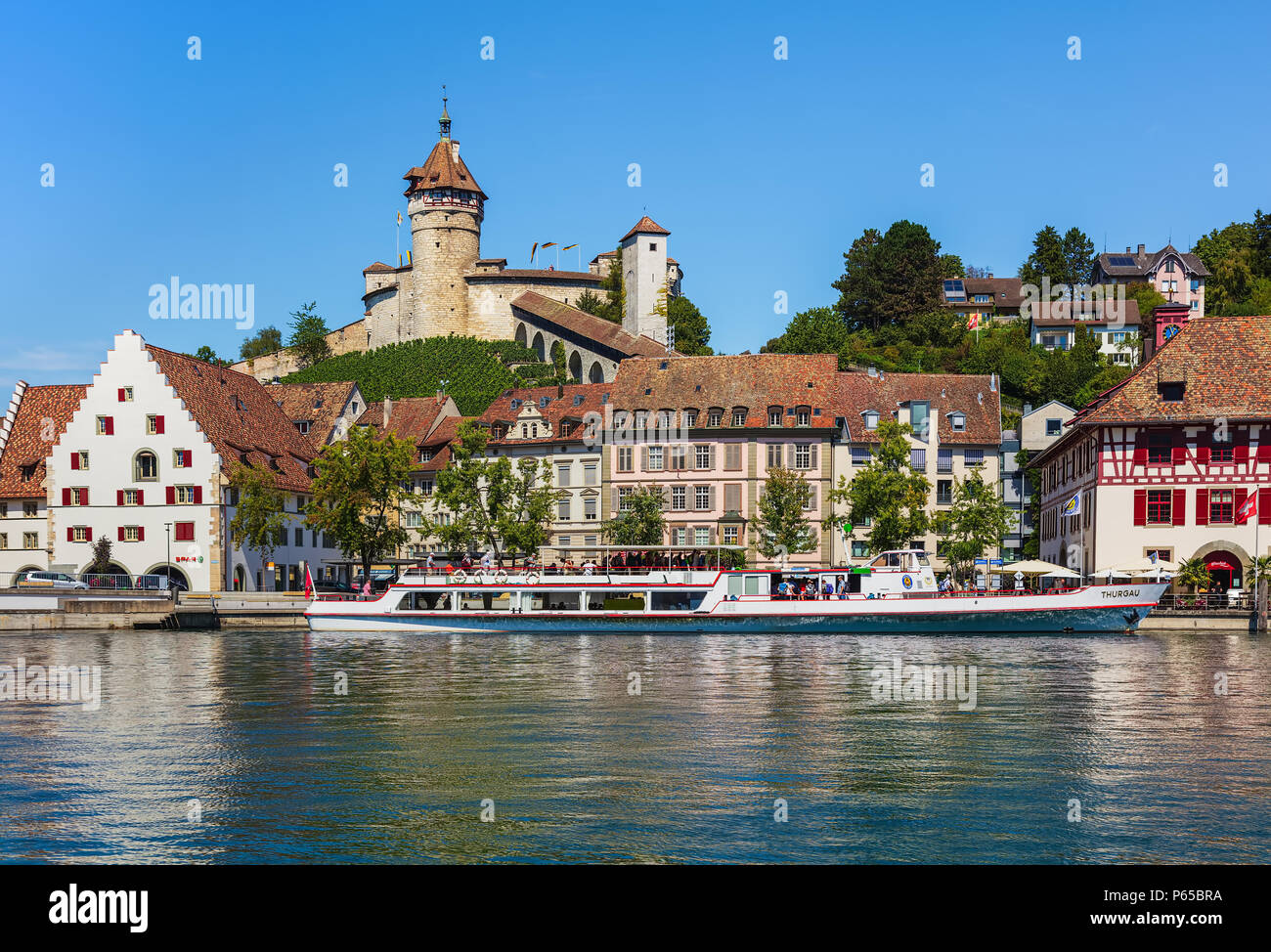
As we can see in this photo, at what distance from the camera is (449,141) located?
551ft

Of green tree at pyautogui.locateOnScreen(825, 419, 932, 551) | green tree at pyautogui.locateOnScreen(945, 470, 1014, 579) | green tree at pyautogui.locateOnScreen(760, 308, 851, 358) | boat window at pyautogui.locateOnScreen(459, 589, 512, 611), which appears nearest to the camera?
boat window at pyautogui.locateOnScreen(459, 589, 512, 611)

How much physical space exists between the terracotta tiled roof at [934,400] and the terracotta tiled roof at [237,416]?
1497 inches

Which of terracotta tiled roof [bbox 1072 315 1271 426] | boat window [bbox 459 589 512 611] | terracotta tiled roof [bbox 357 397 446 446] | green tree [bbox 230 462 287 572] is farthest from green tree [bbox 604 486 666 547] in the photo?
terracotta tiled roof [bbox 1072 315 1271 426]

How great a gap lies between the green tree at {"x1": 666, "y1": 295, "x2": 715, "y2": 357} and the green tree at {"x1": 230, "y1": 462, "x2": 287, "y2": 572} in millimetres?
66660

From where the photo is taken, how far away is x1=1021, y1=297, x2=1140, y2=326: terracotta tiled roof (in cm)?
13162

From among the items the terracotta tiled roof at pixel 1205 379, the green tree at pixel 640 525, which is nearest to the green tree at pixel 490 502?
the green tree at pixel 640 525

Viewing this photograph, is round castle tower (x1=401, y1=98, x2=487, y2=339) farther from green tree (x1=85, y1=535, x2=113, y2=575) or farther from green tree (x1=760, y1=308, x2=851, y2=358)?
green tree (x1=85, y1=535, x2=113, y2=575)

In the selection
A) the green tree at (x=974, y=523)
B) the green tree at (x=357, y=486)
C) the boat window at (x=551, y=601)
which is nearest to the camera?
the boat window at (x=551, y=601)

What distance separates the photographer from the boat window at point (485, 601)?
62000mm

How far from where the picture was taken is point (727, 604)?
2351 inches

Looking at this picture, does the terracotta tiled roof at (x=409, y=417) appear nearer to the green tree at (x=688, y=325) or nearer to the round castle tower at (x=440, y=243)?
the green tree at (x=688, y=325)

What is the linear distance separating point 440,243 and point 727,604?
4395 inches
